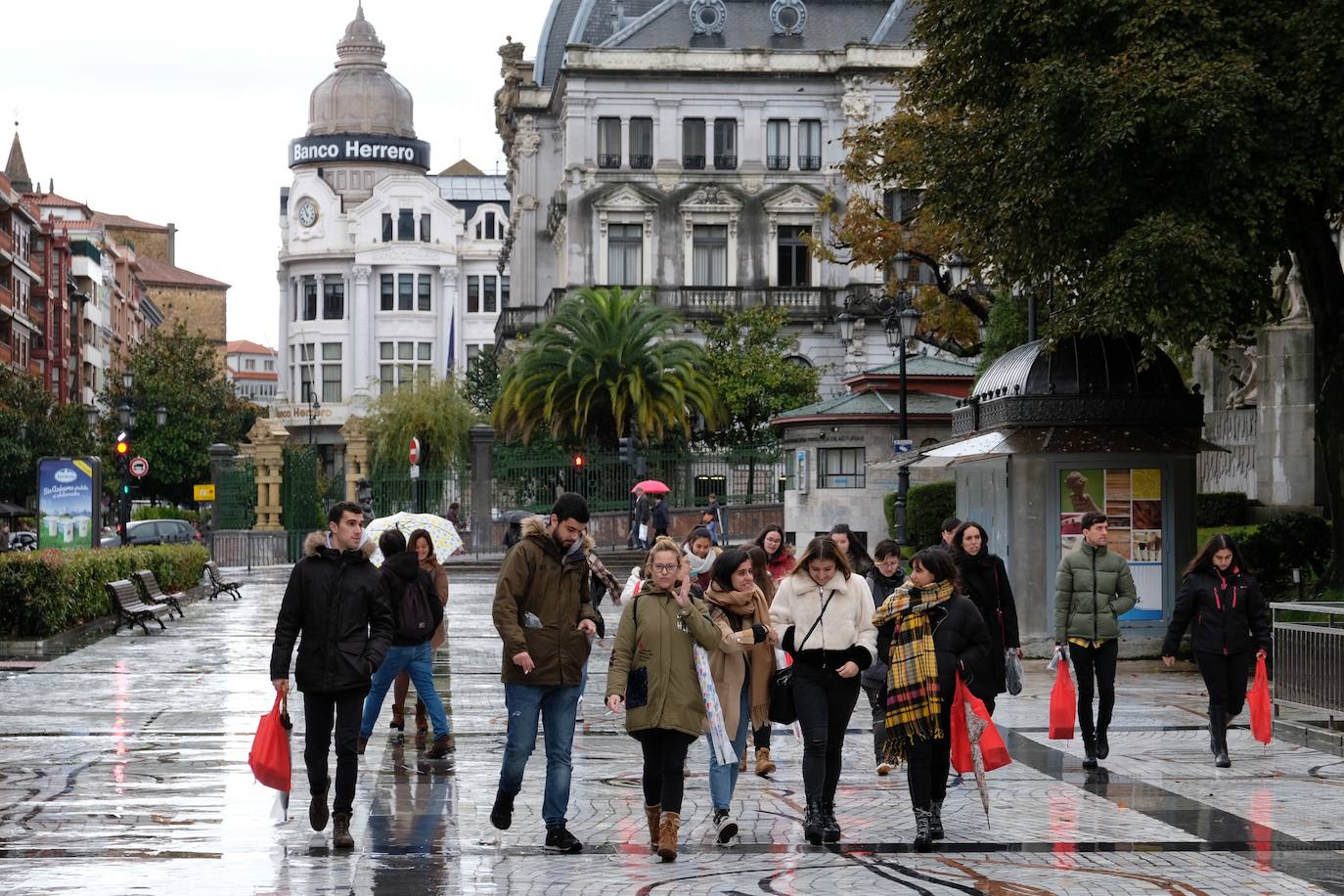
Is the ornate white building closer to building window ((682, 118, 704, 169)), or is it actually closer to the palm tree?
building window ((682, 118, 704, 169))

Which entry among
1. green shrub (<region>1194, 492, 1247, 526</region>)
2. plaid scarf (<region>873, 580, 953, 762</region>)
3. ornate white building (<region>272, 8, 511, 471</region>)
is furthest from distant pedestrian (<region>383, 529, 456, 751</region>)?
ornate white building (<region>272, 8, 511, 471</region>)

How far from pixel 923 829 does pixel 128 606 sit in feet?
63.8

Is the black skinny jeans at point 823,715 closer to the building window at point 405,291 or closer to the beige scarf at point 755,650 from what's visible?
the beige scarf at point 755,650

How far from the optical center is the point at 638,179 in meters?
70.2

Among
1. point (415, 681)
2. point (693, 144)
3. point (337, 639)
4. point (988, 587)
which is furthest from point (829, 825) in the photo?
point (693, 144)

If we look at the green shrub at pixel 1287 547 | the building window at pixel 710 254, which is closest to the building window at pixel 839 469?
the green shrub at pixel 1287 547

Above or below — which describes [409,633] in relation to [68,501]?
below

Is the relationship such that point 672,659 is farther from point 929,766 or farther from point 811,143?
point 811,143

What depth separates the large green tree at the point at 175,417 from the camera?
80.8 m

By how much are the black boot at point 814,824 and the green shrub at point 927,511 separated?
26.0 metres

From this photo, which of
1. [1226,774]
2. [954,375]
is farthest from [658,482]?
[1226,774]

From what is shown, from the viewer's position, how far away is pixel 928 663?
1094cm

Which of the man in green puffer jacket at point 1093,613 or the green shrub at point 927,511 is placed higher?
the green shrub at point 927,511

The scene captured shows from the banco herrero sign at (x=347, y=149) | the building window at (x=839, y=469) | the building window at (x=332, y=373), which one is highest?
the banco herrero sign at (x=347, y=149)
